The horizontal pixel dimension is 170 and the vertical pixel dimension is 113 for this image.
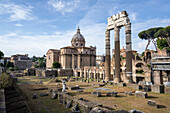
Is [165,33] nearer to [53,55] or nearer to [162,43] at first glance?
[162,43]

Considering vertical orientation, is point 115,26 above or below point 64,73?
above

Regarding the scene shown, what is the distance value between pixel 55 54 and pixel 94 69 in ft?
83.4

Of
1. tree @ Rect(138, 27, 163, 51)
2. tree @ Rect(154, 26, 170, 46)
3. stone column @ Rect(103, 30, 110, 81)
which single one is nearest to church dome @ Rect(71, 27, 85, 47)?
tree @ Rect(138, 27, 163, 51)

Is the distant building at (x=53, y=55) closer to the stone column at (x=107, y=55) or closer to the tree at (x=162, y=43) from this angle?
the stone column at (x=107, y=55)

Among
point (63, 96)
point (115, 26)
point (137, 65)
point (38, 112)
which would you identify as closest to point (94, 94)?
point (63, 96)

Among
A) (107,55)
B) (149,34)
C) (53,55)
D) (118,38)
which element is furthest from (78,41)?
(118,38)

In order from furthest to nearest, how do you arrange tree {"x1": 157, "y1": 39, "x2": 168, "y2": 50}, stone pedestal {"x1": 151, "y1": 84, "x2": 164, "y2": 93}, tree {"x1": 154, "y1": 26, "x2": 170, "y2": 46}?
tree {"x1": 157, "y1": 39, "x2": 168, "y2": 50}
tree {"x1": 154, "y1": 26, "x2": 170, "y2": 46}
stone pedestal {"x1": 151, "y1": 84, "x2": 164, "y2": 93}

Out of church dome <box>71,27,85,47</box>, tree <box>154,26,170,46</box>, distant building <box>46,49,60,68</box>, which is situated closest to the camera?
tree <box>154,26,170,46</box>

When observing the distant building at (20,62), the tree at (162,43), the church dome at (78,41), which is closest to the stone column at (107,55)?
the tree at (162,43)

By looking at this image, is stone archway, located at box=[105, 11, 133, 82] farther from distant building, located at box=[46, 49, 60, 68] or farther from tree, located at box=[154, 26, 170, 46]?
distant building, located at box=[46, 49, 60, 68]

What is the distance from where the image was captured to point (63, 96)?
934cm

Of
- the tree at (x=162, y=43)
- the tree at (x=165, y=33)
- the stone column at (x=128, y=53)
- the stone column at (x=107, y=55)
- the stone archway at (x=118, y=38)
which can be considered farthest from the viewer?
the tree at (x=162, y=43)

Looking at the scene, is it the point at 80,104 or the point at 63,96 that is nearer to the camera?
the point at 80,104

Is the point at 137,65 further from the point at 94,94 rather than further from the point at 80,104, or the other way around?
the point at 80,104
